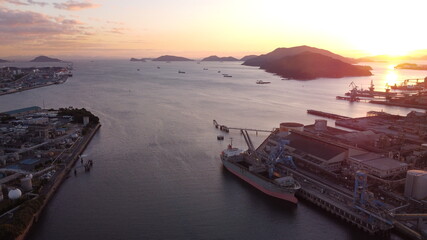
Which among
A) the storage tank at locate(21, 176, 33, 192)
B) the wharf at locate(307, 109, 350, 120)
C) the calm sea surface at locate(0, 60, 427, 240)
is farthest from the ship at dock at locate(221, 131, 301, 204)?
the wharf at locate(307, 109, 350, 120)

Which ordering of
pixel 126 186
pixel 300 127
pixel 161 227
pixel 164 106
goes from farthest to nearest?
pixel 164 106
pixel 300 127
pixel 126 186
pixel 161 227

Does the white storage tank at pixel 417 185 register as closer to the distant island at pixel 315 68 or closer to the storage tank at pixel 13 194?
the storage tank at pixel 13 194

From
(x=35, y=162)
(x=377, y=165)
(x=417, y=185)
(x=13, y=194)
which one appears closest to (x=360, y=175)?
(x=417, y=185)

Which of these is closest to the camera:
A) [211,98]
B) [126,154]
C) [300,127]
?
[126,154]

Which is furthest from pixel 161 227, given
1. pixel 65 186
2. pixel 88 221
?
pixel 65 186

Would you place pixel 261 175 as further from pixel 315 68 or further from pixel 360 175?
pixel 315 68

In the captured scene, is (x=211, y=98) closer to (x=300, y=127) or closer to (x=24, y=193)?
(x=300, y=127)
